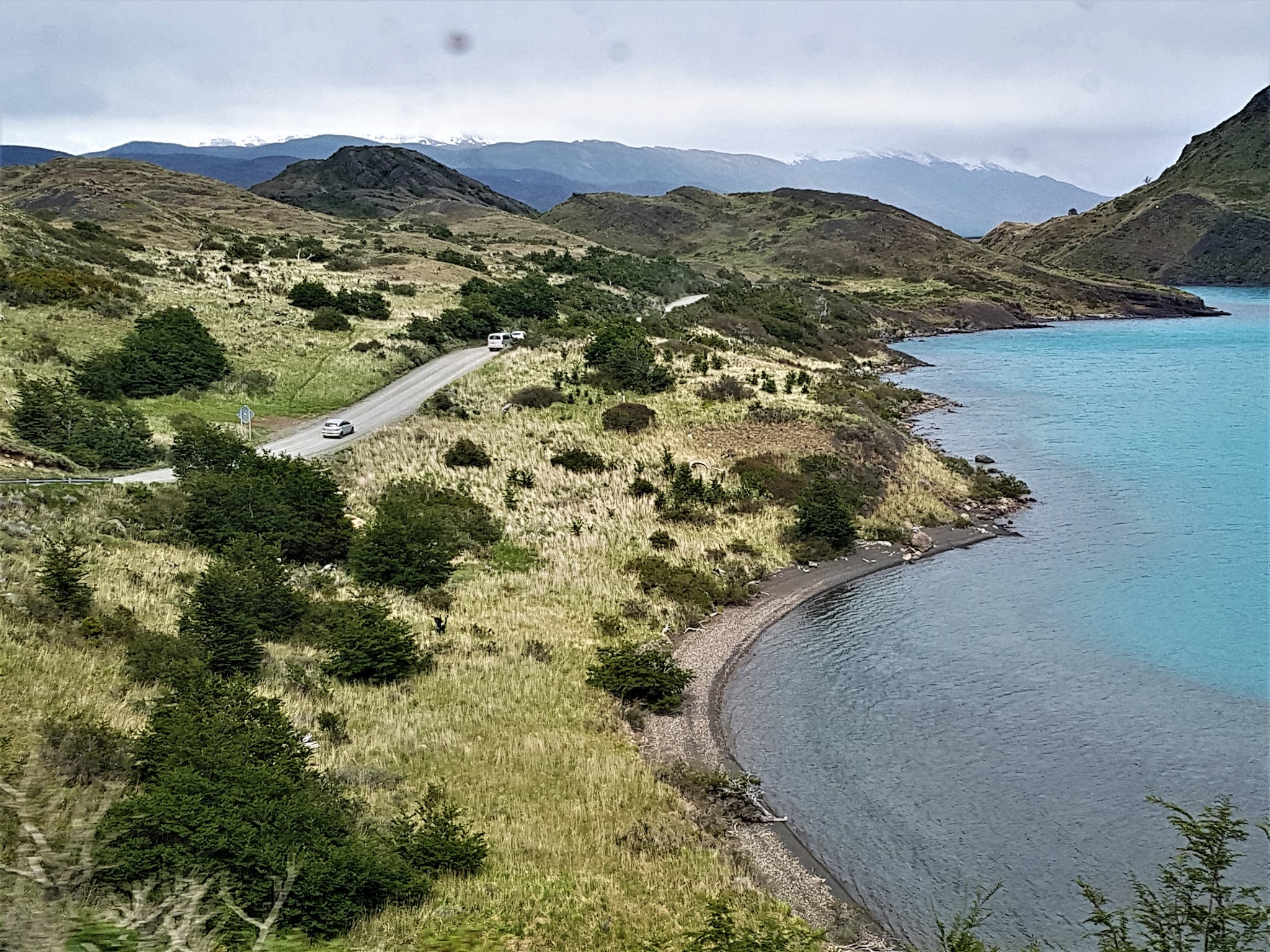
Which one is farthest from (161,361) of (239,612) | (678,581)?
(239,612)

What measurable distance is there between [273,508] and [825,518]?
815 inches

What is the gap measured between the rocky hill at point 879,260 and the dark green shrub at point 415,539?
4133 inches

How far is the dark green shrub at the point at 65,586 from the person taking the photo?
61.6ft

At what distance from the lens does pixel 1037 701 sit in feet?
81.6

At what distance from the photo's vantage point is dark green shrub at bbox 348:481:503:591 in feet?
95.1

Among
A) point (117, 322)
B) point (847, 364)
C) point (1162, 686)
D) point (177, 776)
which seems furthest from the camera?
point (847, 364)

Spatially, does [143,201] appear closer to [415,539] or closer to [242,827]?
[415,539]

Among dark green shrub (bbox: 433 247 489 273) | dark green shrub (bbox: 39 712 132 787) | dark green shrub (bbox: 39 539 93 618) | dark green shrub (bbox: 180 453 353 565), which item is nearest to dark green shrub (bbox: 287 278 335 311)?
dark green shrub (bbox: 433 247 489 273)

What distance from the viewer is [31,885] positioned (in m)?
6.36

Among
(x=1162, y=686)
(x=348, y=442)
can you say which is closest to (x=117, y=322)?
(x=348, y=442)

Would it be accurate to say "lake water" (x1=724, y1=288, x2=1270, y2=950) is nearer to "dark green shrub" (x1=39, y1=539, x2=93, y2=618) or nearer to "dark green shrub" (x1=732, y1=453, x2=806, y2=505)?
"dark green shrub" (x1=732, y1=453, x2=806, y2=505)

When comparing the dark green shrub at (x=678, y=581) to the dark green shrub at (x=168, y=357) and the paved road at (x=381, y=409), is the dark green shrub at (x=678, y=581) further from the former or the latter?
the dark green shrub at (x=168, y=357)

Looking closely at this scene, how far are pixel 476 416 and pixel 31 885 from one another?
4043 cm

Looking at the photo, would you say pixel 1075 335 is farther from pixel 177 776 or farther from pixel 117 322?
pixel 177 776
